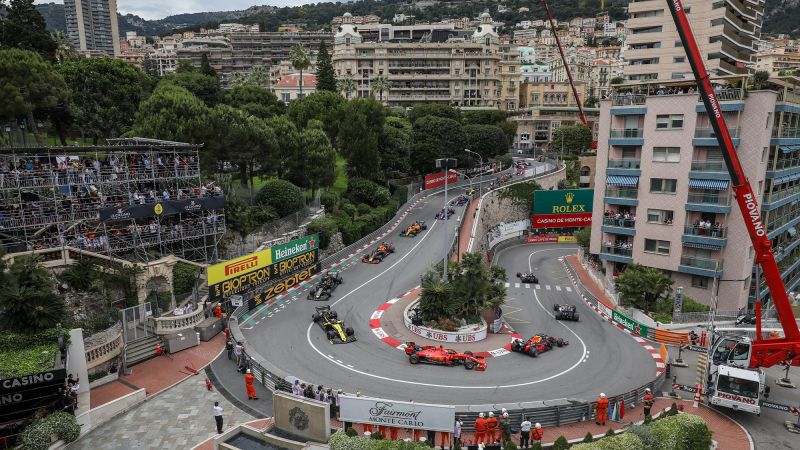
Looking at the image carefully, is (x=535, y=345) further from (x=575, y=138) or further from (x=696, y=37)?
(x=575, y=138)

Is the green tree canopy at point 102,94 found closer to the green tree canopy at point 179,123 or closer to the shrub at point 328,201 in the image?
the green tree canopy at point 179,123

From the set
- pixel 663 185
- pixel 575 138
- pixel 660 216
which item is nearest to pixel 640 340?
pixel 660 216

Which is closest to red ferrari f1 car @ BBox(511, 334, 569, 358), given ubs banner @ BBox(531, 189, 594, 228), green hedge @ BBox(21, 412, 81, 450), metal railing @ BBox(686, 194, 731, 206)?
metal railing @ BBox(686, 194, 731, 206)

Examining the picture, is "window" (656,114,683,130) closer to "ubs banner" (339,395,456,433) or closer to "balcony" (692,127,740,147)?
"balcony" (692,127,740,147)

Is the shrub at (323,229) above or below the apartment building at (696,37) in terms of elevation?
below

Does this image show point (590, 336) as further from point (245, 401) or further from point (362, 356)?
point (245, 401)

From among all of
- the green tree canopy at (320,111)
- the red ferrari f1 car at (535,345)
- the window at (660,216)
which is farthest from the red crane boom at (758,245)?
the green tree canopy at (320,111)
